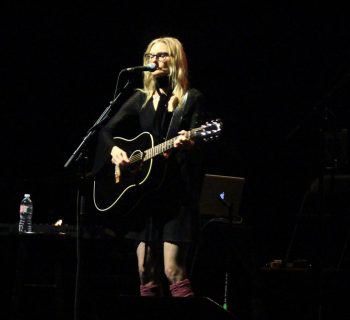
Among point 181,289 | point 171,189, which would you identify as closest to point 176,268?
point 181,289

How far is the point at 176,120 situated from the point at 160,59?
356 mm

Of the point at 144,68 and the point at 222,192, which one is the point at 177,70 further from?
the point at 222,192

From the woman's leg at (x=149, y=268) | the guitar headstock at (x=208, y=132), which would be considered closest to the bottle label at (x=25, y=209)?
the woman's leg at (x=149, y=268)

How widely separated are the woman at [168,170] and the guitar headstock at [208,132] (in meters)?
0.05

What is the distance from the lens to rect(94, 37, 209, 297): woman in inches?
131

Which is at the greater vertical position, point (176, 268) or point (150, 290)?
point (176, 268)

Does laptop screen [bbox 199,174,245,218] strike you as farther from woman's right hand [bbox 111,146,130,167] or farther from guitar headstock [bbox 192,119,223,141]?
guitar headstock [bbox 192,119,223,141]

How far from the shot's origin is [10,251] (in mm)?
3973

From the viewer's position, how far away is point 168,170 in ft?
11.2

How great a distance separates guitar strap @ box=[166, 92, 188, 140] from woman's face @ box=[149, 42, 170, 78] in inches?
7.7

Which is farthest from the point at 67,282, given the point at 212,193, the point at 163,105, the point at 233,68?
the point at 233,68

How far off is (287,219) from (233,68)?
1.37m

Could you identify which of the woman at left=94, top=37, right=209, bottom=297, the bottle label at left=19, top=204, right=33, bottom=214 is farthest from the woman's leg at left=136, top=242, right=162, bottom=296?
the bottle label at left=19, top=204, right=33, bottom=214

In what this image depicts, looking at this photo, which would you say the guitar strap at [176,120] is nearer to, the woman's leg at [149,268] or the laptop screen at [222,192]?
the woman's leg at [149,268]
